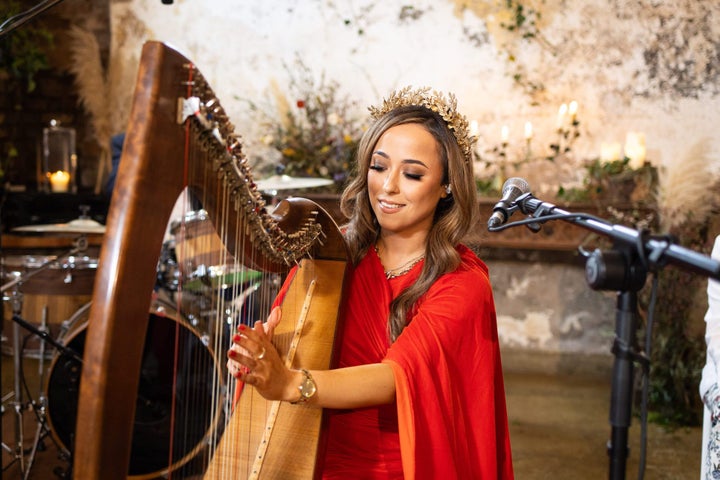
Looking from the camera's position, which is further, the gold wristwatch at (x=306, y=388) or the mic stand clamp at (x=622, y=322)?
the gold wristwatch at (x=306, y=388)

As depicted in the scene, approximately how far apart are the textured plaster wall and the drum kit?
79.1 inches

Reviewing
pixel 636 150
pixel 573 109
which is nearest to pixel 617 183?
pixel 636 150

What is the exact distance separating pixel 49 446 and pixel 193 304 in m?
1.00

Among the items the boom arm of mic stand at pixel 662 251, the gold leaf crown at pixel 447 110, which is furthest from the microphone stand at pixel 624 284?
the gold leaf crown at pixel 447 110

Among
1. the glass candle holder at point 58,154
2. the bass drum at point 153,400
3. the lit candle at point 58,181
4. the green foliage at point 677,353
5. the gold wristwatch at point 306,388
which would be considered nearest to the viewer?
the gold wristwatch at point 306,388

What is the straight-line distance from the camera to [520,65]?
5402mm

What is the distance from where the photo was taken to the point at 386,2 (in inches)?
221

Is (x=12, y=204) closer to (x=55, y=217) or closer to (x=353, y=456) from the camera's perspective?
(x=55, y=217)

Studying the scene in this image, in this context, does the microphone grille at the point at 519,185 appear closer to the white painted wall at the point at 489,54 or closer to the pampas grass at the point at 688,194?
the pampas grass at the point at 688,194

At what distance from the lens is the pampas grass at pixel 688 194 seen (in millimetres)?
4305

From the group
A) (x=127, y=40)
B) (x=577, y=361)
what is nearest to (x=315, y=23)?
(x=127, y=40)

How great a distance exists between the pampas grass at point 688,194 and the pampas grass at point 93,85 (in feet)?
14.8

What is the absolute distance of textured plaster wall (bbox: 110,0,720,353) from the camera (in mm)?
5152

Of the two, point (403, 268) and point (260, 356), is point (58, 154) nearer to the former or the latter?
point (403, 268)
